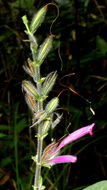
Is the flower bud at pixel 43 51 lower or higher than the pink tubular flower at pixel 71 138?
higher

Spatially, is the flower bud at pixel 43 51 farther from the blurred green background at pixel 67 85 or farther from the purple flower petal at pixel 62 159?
the blurred green background at pixel 67 85

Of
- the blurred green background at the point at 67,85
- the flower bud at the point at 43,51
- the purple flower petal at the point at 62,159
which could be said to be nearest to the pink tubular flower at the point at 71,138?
the purple flower petal at the point at 62,159

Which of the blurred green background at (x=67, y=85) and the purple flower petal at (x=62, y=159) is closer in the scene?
the purple flower petal at (x=62, y=159)

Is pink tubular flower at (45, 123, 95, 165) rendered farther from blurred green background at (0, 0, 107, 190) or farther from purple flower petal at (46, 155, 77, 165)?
blurred green background at (0, 0, 107, 190)

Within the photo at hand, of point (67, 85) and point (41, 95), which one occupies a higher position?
point (41, 95)

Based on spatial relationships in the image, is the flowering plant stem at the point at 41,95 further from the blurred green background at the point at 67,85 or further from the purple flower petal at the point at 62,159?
the blurred green background at the point at 67,85

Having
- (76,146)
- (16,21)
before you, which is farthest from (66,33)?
(76,146)

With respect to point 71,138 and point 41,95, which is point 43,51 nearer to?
point 41,95

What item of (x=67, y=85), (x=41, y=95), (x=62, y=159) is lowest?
(x=67, y=85)

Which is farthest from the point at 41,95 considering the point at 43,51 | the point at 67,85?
the point at 67,85
